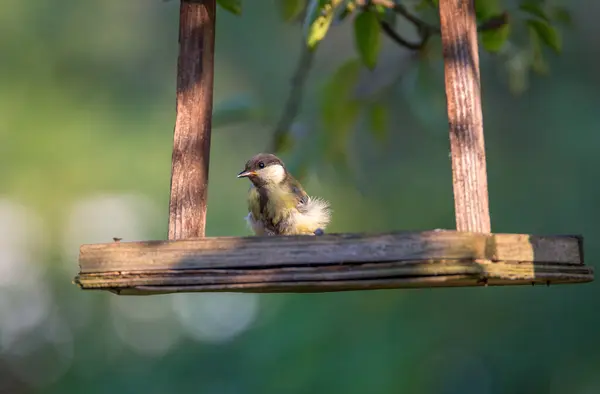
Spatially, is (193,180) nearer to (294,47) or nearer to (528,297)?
(528,297)

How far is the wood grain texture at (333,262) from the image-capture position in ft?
7.00

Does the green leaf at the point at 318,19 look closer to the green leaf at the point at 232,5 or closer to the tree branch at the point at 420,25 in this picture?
the green leaf at the point at 232,5

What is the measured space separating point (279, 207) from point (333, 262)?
0.98 metres

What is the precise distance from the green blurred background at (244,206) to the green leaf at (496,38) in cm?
34

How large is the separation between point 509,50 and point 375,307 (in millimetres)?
2449

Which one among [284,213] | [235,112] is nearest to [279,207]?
[284,213]

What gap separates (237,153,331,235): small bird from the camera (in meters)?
3.12

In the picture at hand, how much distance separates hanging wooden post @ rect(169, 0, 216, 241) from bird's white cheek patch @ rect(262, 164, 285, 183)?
54 cm

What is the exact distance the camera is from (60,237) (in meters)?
10.9

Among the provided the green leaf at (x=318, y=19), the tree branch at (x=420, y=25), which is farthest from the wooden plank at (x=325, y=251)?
the tree branch at (x=420, y=25)

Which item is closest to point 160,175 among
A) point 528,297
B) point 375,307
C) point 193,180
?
point 375,307

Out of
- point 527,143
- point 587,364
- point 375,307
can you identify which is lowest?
point 587,364

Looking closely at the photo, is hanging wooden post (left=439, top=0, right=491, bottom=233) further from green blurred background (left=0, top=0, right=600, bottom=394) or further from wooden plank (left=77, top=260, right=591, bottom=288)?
green blurred background (left=0, top=0, right=600, bottom=394)

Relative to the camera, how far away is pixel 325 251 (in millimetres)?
2178
